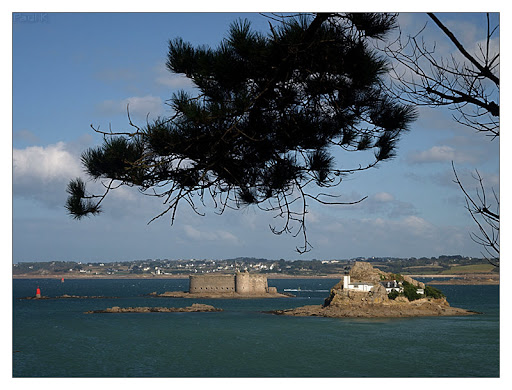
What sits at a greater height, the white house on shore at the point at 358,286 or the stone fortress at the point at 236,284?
the white house on shore at the point at 358,286

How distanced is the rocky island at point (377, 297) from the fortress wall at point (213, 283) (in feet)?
64.2

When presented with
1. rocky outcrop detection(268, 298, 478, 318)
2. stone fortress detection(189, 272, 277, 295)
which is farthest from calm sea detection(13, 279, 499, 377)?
stone fortress detection(189, 272, 277, 295)

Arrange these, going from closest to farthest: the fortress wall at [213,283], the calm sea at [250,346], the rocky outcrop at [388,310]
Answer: the calm sea at [250,346], the rocky outcrop at [388,310], the fortress wall at [213,283]

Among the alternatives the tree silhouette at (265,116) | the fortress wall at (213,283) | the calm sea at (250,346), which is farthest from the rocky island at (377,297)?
the tree silhouette at (265,116)

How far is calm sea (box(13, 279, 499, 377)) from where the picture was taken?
109ft

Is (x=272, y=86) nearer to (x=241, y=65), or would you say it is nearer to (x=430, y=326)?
(x=241, y=65)

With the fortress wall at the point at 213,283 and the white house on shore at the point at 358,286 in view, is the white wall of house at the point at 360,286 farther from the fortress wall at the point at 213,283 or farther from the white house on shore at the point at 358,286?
the fortress wall at the point at 213,283

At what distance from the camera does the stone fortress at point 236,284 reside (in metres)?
77.7

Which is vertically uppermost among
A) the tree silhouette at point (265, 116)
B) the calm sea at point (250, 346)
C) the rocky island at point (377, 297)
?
the tree silhouette at point (265, 116)

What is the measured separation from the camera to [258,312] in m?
65.5

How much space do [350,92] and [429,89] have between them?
139 centimetres

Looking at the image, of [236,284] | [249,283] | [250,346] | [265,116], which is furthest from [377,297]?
[265,116]

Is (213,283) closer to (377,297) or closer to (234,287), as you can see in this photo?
(234,287)
